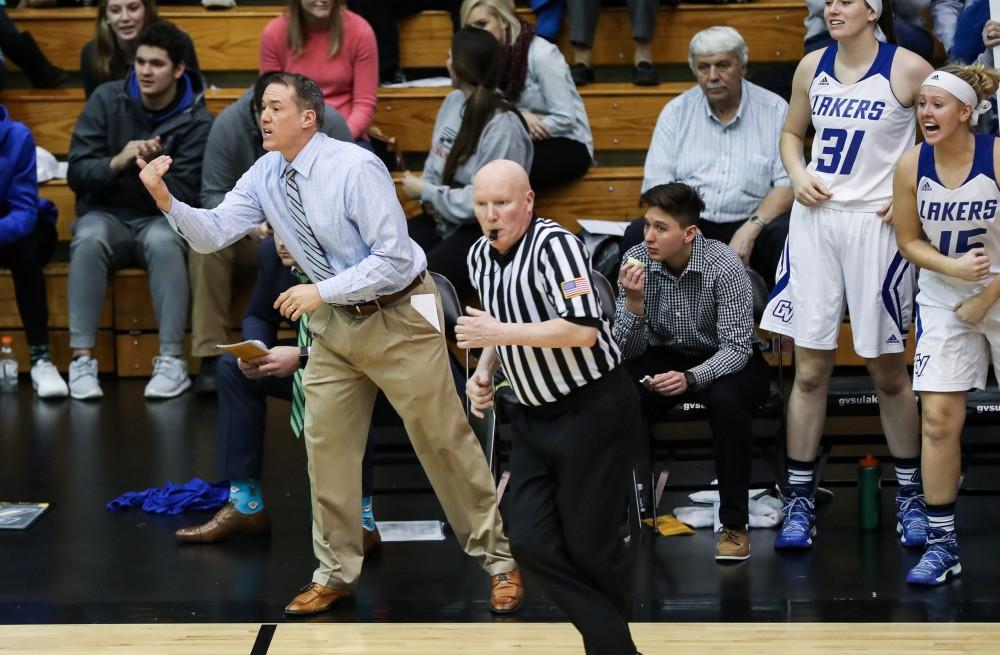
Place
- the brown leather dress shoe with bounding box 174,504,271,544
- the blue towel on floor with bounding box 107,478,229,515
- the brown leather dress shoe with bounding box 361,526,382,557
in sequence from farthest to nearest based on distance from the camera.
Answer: the blue towel on floor with bounding box 107,478,229,515
the brown leather dress shoe with bounding box 174,504,271,544
the brown leather dress shoe with bounding box 361,526,382,557

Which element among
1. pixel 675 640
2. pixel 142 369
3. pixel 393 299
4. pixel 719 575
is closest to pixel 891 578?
pixel 719 575

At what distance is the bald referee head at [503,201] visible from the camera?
3383 mm

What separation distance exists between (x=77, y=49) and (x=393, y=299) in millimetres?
4361

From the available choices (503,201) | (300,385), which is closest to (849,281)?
(503,201)

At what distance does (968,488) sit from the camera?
4.88 metres

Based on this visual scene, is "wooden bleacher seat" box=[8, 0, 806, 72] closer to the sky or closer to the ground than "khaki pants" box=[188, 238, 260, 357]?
closer to the sky

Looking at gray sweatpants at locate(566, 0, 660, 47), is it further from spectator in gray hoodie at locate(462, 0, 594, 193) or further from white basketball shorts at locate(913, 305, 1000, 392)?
white basketball shorts at locate(913, 305, 1000, 392)

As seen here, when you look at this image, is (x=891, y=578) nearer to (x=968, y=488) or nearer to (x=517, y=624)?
(x=968, y=488)

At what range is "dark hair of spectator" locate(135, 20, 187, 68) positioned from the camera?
20.6ft

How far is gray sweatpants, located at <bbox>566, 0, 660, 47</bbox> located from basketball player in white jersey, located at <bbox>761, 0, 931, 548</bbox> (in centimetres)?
254

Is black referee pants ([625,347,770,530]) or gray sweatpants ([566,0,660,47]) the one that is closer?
black referee pants ([625,347,770,530])

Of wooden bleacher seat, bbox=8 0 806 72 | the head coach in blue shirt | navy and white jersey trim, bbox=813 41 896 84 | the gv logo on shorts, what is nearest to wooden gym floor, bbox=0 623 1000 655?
the head coach in blue shirt

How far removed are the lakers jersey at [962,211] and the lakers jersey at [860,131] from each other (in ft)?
0.88

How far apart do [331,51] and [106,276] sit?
56.7 inches
